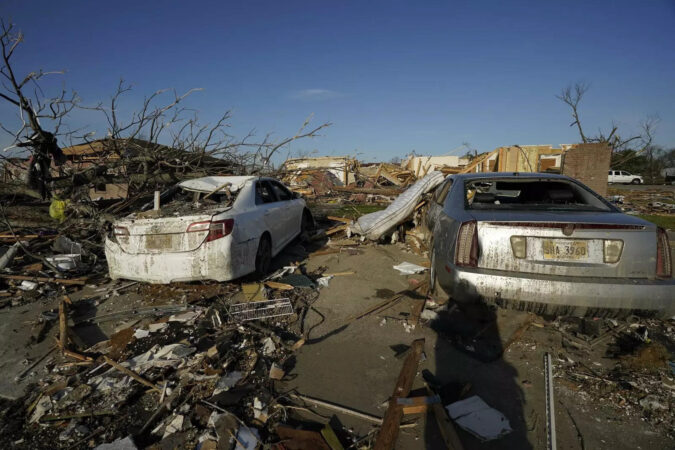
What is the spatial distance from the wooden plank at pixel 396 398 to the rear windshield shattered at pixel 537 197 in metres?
1.67

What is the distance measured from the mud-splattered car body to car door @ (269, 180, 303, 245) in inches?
149

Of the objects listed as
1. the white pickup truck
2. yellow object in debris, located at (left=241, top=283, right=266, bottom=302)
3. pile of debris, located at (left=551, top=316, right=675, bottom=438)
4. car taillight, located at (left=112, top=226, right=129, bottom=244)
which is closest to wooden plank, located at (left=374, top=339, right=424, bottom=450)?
pile of debris, located at (left=551, top=316, right=675, bottom=438)

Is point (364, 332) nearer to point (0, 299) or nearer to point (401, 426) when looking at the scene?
point (401, 426)

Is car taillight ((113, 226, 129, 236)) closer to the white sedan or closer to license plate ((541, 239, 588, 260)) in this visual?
the white sedan

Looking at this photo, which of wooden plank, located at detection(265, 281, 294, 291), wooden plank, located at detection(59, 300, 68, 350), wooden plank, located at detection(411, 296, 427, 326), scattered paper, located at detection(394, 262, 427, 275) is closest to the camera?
wooden plank, located at detection(59, 300, 68, 350)

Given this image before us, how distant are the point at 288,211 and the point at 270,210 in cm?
92

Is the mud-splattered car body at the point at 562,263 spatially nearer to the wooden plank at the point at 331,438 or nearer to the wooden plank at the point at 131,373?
the wooden plank at the point at 331,438

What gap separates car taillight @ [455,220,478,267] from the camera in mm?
2993

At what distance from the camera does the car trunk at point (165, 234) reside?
13.7ft

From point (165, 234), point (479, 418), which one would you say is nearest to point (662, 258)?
point (479, 418)

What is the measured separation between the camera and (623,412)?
2334 mm

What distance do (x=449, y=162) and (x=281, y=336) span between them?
2671 cm

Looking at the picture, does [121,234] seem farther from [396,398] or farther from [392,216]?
[392,216]

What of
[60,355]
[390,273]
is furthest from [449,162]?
[60,355]
